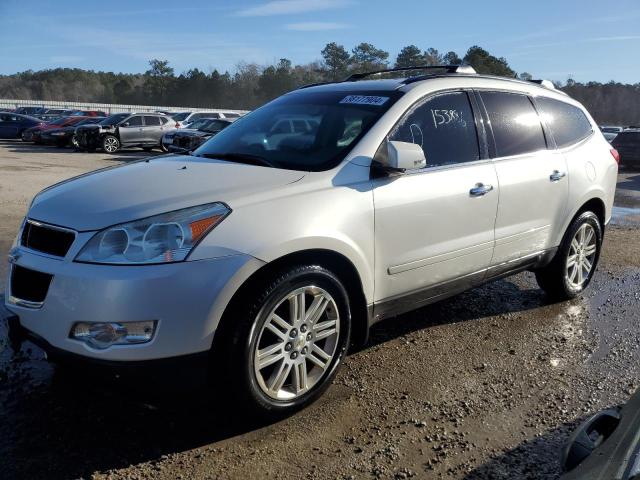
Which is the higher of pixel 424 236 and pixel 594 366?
pixel 424 236

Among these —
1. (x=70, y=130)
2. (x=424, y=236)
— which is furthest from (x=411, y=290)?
(x=70, y=130)

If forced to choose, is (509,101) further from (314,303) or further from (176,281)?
(176,281)

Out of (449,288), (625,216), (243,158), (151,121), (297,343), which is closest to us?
(297,343)

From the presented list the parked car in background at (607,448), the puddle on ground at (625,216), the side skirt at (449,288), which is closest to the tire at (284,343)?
the side skirt at (449,288)

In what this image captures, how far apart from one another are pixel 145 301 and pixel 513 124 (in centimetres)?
317

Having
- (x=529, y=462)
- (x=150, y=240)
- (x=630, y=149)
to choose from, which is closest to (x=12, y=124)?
(x=630, y=149)

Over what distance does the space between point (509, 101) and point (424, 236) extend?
5.26 ft

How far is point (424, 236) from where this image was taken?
3.68 metres

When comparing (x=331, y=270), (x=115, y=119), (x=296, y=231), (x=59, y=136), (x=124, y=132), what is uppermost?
(x=115, y=119)

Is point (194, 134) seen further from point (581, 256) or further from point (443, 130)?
point (443, 130)

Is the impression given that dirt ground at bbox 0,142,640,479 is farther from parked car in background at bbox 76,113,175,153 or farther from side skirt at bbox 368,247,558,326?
parked car in background at bbox 76,113,175,153

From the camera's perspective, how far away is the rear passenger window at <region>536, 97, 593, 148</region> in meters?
4.92

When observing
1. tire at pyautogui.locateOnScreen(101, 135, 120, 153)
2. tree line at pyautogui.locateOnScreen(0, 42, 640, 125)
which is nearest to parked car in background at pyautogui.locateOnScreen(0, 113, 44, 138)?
tire at pyautogui.locateOnScreen(101, 135, 120, 153)

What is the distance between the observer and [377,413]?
324 cm
